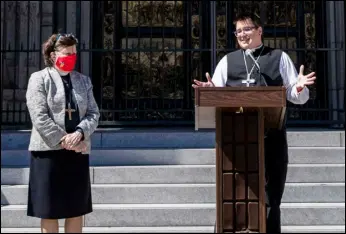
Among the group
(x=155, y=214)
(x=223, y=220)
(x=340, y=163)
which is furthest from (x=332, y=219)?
(x=223, y=220)

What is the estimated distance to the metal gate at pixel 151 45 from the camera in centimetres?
785

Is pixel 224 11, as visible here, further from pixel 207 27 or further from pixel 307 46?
pixel 307 46

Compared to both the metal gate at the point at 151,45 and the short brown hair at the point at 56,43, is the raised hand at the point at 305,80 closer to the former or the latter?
the short brown hair at the point at 56,43

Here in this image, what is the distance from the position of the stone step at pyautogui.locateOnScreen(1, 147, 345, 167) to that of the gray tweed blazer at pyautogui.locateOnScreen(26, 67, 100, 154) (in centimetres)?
241

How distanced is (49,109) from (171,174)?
2422 mm

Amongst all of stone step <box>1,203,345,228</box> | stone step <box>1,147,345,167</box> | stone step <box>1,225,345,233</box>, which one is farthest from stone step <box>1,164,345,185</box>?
stone step <box>1,225,345,233</box>

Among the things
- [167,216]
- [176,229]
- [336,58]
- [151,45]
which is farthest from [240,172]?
[336,58]

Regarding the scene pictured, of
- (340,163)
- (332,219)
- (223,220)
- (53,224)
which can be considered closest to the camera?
(223,220)

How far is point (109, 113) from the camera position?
25.8 ft

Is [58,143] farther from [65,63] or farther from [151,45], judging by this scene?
[151,45]

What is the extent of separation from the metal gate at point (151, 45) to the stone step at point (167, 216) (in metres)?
2.68

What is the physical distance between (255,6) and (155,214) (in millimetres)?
4598

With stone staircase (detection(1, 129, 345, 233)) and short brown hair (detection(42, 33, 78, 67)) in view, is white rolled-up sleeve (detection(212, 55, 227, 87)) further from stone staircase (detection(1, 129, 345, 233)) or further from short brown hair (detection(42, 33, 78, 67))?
stone staircase (detection(1, 129, 345, 233))

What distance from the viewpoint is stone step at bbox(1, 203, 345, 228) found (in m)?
4.96
